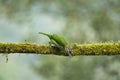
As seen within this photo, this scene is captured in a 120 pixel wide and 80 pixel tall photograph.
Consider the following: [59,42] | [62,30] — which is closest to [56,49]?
[59,42]

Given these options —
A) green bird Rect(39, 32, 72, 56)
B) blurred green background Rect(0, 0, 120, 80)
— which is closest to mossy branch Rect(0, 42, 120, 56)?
green bird Rect(39, 32, 72, 56)

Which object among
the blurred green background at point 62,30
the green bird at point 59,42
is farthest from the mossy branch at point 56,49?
the blurred green background at point 62,30

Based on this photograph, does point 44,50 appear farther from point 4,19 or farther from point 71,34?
point 4,19

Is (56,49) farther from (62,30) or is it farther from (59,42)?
(62,30)

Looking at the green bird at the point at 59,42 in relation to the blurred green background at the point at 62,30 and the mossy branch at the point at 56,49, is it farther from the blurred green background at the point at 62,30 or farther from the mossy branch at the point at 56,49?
the blurred green background at the point at 62,30

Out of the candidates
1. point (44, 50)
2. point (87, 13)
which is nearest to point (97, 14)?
point (87, 13)

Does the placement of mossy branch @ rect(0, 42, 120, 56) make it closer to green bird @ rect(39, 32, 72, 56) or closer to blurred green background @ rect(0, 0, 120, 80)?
green bird @ rect(39, 32, 72, 56)
